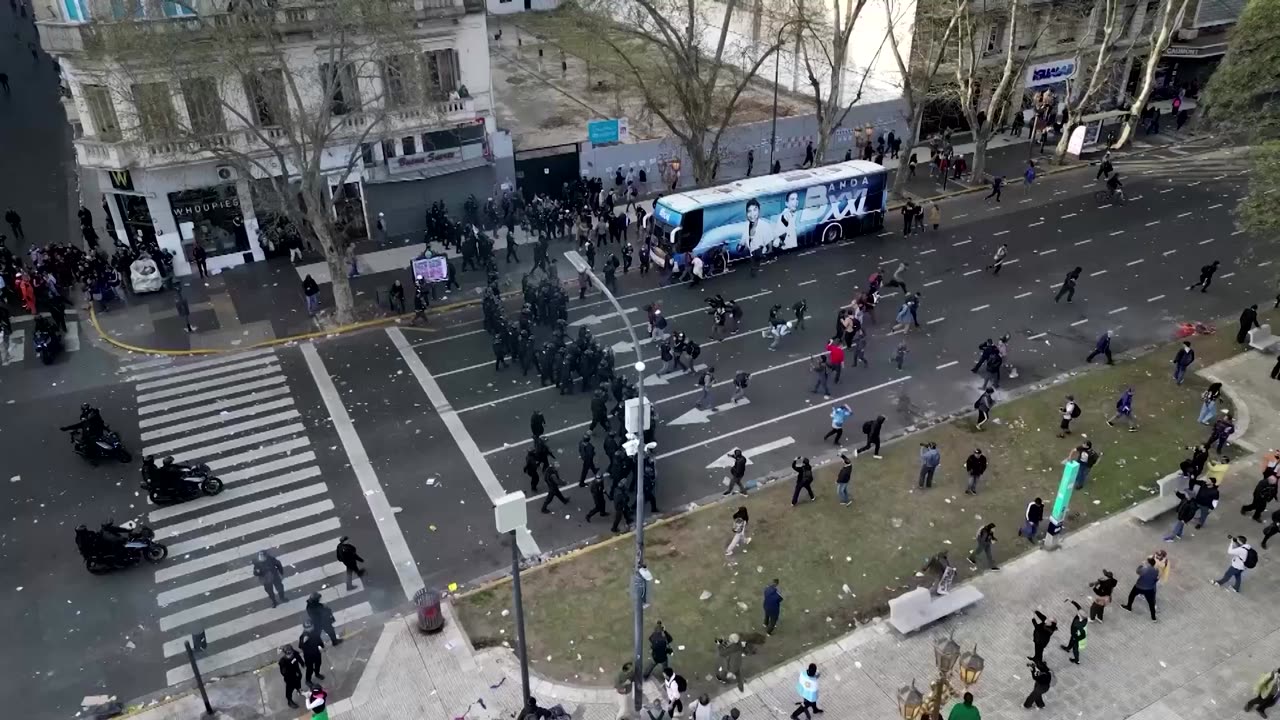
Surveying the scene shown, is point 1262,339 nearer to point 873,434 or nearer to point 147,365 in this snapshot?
point 873,434

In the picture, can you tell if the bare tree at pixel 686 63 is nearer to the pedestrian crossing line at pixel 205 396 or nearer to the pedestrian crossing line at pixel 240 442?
the pedestrian crossing line at pixel 205 396

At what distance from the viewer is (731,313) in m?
26.2

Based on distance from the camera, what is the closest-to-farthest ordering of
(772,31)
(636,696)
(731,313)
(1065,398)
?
(636,696) < (1065,398) < (731,313) < (772,31)

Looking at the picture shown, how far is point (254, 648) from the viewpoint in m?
15.7

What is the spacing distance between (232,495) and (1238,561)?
67.6 feet

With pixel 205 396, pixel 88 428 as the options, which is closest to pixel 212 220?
pixel 205 396

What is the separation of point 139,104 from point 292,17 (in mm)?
5718

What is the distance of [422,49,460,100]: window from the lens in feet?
102

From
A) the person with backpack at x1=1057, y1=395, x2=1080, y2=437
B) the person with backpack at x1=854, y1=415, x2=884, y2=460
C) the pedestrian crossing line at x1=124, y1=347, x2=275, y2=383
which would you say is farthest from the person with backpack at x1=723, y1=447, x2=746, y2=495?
the pedestrian crossing line at x1=124, y1=347, x2=275, y2=383

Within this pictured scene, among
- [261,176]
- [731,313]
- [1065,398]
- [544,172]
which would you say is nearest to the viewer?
[1065,398]

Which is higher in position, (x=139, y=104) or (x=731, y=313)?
(x=139, y=104)

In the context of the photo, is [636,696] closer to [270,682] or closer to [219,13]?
[270,682]

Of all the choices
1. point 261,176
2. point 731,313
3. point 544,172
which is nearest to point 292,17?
point 261,176

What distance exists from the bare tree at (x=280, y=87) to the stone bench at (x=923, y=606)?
17.6 m
